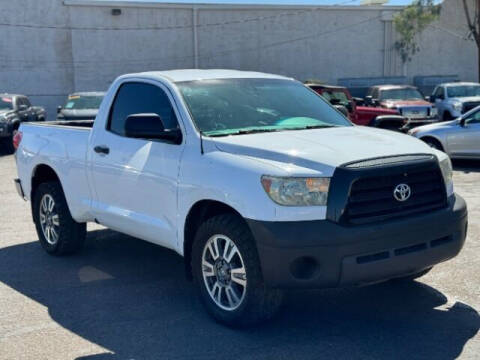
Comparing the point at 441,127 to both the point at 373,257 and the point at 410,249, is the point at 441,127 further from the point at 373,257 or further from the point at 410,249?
the point at 373,257

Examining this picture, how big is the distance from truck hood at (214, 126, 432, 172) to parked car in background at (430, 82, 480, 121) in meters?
15.9

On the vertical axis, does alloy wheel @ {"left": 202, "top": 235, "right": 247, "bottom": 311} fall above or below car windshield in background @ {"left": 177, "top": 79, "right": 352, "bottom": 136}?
below

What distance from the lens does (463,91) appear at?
21812 mm

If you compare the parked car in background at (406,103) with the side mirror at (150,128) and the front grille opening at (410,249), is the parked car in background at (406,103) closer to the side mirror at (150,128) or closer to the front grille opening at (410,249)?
the side mirror at (150,128)

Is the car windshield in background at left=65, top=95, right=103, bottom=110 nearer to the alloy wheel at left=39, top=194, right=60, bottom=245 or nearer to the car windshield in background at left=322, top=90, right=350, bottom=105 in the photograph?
the car windshield in background at left=322, top=90, right=350, bottom=105


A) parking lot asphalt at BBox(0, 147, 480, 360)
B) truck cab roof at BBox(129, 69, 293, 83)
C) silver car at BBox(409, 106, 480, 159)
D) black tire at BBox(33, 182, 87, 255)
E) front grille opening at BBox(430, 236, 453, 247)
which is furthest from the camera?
silver car at BBox(409, 106, 480, 159)

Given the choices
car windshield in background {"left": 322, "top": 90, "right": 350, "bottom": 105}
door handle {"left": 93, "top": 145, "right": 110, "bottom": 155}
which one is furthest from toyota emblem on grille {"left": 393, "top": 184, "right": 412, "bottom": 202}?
car windshield in background {"left": 322, "top": 90, "right": 350, "bottom": 105}

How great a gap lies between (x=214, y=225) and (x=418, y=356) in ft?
5.34

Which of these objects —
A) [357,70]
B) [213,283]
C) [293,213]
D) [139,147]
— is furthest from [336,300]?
[357,70]

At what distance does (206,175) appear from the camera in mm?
4730

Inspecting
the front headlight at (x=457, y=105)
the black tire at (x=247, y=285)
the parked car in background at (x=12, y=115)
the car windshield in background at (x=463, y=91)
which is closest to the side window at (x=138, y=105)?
the black tire at (x=247, y=285)

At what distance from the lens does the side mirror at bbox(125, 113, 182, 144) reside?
5070 mm

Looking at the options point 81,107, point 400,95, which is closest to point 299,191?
point 81,107

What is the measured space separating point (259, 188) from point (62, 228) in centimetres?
326
